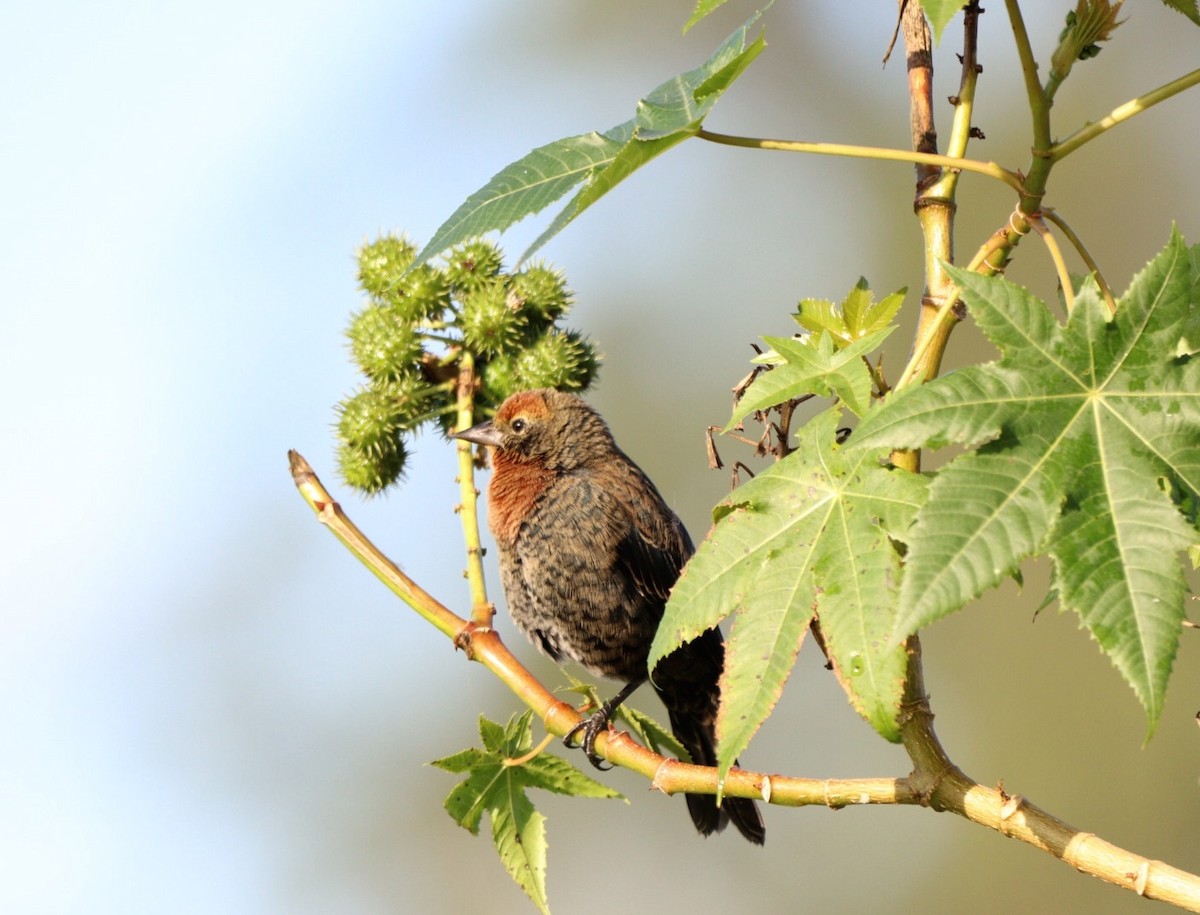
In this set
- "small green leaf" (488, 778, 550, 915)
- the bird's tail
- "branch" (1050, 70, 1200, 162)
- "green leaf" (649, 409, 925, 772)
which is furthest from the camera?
the bird's tail

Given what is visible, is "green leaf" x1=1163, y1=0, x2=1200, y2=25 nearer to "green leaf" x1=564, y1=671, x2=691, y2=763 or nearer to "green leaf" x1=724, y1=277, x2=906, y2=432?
"green leaf" x1=724, y1=277, x2=906, y2=432

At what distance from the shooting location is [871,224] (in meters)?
13.5

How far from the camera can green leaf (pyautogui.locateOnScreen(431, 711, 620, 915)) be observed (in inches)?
96.7

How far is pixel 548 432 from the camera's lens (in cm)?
453

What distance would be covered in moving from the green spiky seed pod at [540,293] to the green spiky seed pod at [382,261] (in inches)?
12.8

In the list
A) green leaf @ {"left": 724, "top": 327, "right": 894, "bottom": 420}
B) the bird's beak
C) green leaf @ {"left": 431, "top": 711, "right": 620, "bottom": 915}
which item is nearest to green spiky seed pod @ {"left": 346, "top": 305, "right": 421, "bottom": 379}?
the bird's beak

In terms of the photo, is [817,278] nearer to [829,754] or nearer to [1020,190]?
[829,754]

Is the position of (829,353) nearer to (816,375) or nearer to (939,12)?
(816,375)

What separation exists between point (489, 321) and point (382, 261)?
48cm

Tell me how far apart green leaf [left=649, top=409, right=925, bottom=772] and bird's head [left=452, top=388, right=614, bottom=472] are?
2494 millimetres

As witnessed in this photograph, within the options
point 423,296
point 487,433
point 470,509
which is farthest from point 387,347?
point 487,433

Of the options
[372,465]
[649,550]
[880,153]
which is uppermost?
[372,465]

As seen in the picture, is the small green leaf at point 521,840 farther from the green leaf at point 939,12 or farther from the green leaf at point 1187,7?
the green leaf at point 1187,7

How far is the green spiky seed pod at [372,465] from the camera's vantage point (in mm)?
3492
